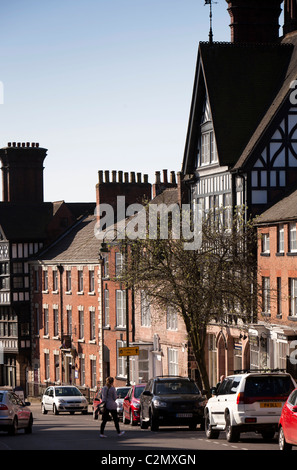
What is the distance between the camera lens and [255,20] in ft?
201

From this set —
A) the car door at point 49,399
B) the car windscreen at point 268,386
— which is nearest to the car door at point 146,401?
the car windscreen at point 268,386

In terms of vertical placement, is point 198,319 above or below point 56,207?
below

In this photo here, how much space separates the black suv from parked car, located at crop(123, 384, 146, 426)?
4.28 m

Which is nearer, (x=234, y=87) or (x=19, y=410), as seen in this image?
(x=19, y=410)

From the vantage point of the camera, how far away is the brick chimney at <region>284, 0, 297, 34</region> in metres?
59.1

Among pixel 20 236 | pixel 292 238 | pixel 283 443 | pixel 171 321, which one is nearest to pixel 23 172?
pixel 20 236

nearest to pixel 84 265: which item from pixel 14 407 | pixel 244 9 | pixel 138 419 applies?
pixel 244 9

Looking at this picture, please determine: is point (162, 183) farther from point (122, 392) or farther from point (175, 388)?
point (175, 388)

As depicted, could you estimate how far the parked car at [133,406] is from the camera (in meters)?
39.7

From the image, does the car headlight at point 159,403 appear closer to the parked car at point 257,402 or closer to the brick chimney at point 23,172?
the parked car at point 257,402

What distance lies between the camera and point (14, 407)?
111 ft

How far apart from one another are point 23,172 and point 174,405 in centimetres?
6249

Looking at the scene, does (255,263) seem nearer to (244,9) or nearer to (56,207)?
(244,9)

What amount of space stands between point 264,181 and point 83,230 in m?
33.9
